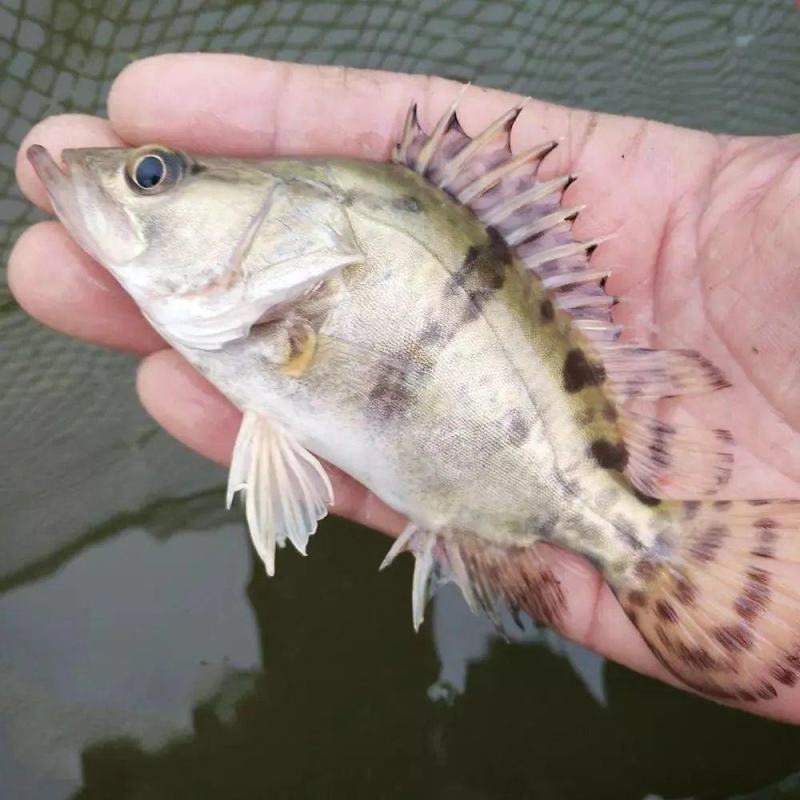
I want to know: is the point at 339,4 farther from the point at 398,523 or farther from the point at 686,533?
the point at 686,533

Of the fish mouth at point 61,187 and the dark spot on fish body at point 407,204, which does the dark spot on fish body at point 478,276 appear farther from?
the fish mouth at point 61,187

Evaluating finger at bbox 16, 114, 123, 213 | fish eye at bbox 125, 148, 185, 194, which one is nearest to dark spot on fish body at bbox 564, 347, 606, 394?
fish eye at bbox 125, 148, 185, 194

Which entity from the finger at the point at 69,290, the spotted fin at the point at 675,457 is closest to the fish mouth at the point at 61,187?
the finger at the point at 69,290

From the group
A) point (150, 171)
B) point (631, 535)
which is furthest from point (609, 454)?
point (150, 171)

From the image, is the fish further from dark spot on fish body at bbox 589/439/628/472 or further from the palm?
the palm

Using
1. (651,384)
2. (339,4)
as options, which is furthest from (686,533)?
(339,4)

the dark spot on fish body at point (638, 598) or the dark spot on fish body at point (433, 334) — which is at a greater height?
the dark spot on fish body at point (433, 334)
